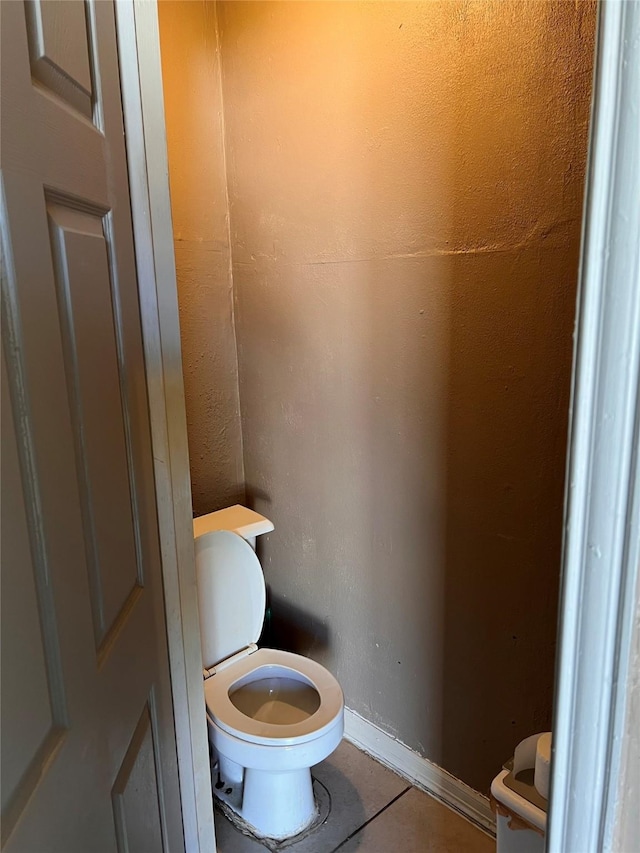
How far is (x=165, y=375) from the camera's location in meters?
1.19

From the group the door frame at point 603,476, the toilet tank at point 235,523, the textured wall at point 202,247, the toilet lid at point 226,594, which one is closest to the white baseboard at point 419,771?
the toilet lid at point 226,594

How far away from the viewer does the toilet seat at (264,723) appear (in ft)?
5.17

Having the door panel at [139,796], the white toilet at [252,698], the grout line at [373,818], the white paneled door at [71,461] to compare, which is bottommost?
the grout line at [373,818]

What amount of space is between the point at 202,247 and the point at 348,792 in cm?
179

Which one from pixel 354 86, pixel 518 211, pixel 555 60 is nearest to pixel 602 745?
pixel 518 211

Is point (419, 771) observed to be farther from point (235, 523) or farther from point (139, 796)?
point (139, 796)

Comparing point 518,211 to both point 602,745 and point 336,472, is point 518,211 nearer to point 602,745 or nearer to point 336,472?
point 336,472

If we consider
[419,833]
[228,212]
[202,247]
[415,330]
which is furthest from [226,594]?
[228,212]

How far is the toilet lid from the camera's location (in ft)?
5.97

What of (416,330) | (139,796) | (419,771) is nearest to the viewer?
(139,796)

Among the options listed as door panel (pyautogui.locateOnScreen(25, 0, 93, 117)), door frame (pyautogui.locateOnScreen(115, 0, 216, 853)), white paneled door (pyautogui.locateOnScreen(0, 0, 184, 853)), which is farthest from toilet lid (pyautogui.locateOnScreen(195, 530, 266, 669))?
door panel (pyautogui.locateOnScreen(25, 0, 93, 117))

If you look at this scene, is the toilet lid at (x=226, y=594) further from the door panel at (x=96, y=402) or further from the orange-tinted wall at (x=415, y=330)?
the door panel at (x=96, y=402)

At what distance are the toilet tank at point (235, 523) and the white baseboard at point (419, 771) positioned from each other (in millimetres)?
708

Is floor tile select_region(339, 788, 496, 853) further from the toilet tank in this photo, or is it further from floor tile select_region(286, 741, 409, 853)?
the toilet tank
